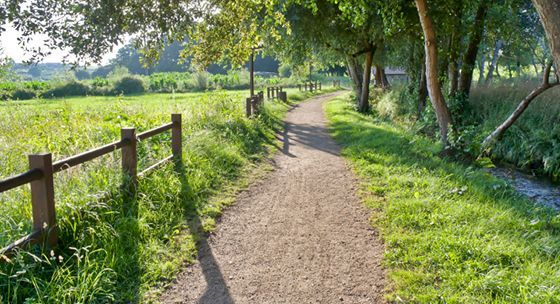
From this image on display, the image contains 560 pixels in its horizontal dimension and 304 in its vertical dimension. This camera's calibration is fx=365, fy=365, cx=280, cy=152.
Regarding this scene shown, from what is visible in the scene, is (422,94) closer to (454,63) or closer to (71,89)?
(454,63)

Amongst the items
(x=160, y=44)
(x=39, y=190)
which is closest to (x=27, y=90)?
(x=160, y=44)

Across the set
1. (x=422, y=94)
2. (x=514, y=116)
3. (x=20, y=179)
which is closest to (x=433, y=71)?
(x=514, y=116)

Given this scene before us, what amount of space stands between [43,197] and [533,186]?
341 inches

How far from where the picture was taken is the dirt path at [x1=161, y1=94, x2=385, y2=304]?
352 cm

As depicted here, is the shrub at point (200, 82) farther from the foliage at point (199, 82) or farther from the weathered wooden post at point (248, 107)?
the weathered wooden post at point (248, 107)

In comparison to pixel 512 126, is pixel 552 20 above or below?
above

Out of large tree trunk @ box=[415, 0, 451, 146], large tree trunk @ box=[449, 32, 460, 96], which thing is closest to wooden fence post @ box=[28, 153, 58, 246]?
large tree trunk @ box=[415, 0, 451, 146]

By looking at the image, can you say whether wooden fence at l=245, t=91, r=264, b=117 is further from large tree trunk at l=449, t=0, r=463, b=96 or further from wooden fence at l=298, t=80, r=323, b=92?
wooden fence at l=298, t=80, r=323, b=92

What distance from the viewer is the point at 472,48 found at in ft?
38.3

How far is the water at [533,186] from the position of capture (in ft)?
22.4

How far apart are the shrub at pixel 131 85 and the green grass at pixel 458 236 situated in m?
50.7

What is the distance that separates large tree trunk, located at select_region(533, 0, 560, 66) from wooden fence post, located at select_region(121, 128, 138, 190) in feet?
16.6

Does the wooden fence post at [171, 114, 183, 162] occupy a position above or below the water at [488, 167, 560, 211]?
above

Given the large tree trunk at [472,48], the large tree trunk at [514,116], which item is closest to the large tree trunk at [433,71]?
the large tree trunk at [514,116]
